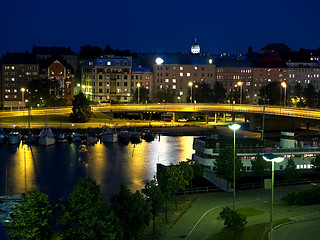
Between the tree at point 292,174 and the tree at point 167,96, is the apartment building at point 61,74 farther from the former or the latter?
the tree at point 292,174

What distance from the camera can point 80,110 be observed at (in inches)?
2977

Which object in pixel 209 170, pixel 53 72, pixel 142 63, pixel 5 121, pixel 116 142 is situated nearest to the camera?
pixel 209 170

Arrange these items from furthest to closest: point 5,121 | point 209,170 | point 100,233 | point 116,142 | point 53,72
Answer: point 53,72, point 5,121, point 116,142, point 209,170, point 100,233

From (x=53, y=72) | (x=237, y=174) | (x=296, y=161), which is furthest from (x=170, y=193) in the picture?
(x=53, y=72)

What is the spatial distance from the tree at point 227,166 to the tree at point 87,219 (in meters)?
16.3

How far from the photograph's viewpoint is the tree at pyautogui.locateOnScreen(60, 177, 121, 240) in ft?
69.4

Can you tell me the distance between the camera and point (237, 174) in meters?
37.8

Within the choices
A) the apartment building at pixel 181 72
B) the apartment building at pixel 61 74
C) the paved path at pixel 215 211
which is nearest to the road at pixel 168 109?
the apartment building at pixel 61 74

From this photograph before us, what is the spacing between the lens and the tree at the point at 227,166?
122 feet

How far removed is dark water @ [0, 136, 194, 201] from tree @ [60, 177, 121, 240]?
14662mm

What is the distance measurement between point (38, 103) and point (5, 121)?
702 inches

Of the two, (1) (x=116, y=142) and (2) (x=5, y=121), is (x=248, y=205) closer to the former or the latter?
(1) (x=116, y=142)

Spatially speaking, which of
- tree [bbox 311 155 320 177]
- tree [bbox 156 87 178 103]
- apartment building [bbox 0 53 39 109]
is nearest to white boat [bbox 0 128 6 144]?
tree [bbox 311 155 320 177]

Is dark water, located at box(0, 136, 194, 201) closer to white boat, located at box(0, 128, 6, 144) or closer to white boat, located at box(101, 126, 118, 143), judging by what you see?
white boat, located at box(101, 126, 118, 143)
